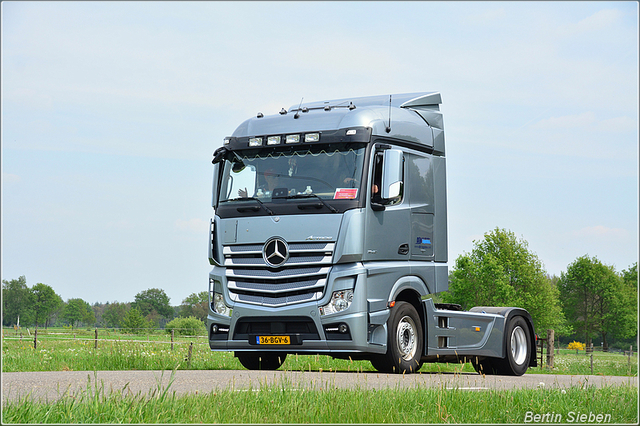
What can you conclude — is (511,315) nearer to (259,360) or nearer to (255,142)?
(259,360)

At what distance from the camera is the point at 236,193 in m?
10.9

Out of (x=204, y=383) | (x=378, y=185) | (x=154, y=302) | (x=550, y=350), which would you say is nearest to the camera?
(x=204, y=383)

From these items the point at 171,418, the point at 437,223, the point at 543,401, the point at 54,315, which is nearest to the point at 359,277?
the point at 437,223

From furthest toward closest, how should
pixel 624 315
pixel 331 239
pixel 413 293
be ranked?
pixel 624 315
pixel 413 293
pixel 331 239

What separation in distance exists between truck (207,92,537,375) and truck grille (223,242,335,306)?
2 cm

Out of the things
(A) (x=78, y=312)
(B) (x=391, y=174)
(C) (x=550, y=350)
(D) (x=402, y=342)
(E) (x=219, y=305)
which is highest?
(B) (x=391, y=174)

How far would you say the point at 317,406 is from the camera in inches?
243

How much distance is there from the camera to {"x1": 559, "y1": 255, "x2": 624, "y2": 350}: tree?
69.6 meters

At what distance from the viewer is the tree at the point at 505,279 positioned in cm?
4706

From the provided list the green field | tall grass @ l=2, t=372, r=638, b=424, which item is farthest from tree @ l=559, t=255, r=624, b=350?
tall grass @ l=2, t=372, r=638, b=424

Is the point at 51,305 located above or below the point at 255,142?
below

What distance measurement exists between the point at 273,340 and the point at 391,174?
3.00 meters

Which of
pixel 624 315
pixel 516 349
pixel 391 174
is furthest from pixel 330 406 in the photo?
pixel 624 315

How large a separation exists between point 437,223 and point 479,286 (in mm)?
36792
